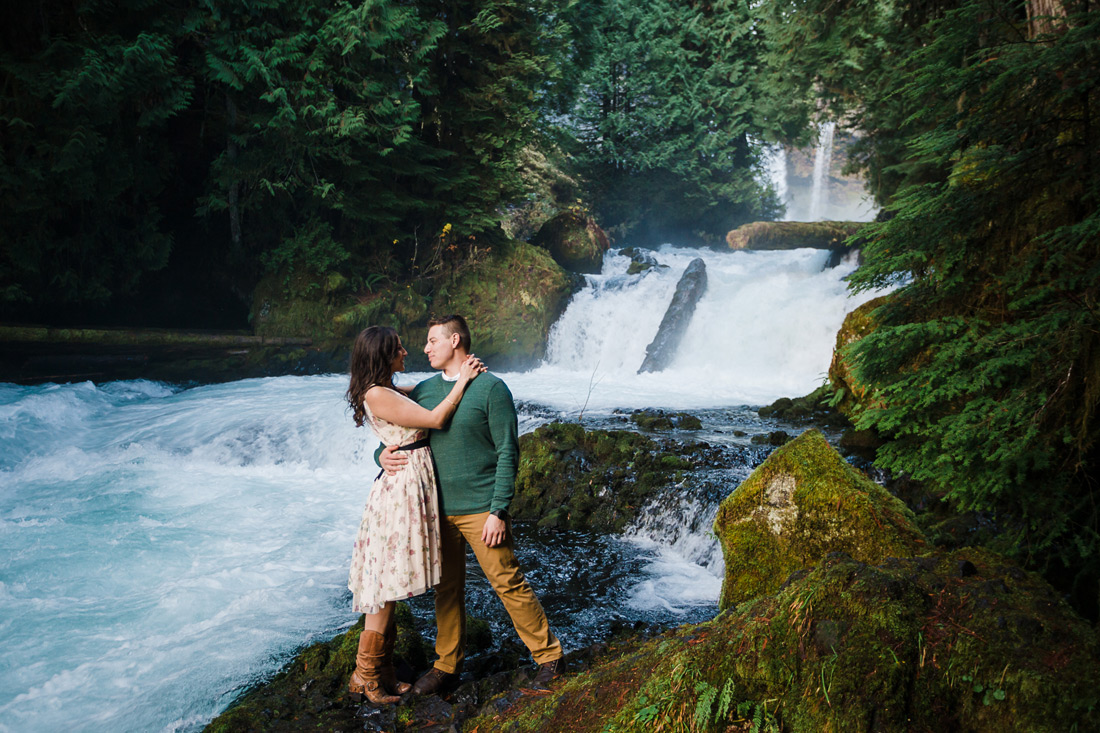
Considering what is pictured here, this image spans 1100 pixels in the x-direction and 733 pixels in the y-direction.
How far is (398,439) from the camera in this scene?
3363 millimetres

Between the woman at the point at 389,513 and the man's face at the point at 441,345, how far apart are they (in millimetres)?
128

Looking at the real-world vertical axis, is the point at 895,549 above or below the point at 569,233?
below

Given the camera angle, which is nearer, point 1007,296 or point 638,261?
point 1007,296

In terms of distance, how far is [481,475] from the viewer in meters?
3.36

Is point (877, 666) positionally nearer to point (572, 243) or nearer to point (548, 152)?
point (572, 243)

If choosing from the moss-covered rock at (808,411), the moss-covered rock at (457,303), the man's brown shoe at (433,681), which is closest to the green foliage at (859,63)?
the moss-covered rock at (808,411)

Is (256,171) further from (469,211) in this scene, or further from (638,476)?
(638,476)

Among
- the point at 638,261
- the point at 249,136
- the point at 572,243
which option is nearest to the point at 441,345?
the point at 249,136

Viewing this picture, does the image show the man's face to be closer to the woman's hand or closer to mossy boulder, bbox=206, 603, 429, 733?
the woman's hand

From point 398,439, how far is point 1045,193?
3.90m

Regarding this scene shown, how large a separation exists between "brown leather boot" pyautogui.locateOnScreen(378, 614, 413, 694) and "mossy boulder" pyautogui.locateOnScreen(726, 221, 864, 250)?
1965 cm

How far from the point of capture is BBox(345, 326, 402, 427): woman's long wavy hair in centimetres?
337

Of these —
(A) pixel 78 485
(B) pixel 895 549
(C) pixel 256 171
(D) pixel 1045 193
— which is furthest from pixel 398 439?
(C) pixel 256 171

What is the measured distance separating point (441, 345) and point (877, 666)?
7.93 ft
